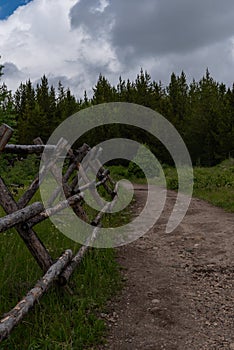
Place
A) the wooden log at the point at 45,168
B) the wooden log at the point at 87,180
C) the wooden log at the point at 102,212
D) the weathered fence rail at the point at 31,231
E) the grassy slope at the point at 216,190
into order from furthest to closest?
the grassy slope at the point at 216,190
the wooden log at the point at 87,180
the wooden log at the point at 102,212
the wooden log at the point at 45,168
the weathered fence rail at the point at 31,231

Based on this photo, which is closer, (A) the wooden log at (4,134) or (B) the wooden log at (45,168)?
(A) the wooden log at (4,134)

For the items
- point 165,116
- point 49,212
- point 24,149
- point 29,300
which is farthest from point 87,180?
point 165,116

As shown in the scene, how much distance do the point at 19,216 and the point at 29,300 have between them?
74cm

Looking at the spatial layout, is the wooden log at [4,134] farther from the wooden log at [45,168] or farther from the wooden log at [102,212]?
the wooden log at [102,212]

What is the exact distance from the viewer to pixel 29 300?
9.96ft

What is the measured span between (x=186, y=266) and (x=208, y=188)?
27.5 ft

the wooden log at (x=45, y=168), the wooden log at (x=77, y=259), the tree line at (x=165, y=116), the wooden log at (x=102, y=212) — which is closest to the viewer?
the wooden log at (x=77, y=259)

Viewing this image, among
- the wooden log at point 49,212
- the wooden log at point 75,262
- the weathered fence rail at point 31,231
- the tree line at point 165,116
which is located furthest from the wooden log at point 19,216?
the tree line at point 165,116

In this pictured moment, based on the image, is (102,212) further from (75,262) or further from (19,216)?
(19,216)

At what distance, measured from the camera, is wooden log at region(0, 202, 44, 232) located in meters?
2.98

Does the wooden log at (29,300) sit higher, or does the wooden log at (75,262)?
the wooden log at (29,300)

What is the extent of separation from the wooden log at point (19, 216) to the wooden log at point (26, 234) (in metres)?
0.16

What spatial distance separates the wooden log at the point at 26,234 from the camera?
11.5 ft

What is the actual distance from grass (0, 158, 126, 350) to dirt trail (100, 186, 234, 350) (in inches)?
7.4
